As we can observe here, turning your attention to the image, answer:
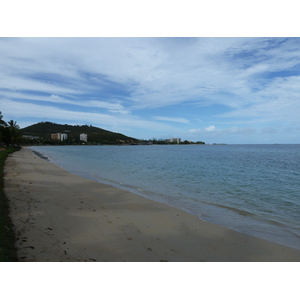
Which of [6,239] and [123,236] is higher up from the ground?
[6,239]

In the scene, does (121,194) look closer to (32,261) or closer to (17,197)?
(17,197)

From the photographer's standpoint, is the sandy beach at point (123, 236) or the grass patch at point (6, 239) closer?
the grass patch at point (6, 239)

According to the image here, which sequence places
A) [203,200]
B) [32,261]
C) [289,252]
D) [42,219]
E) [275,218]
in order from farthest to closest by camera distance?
[203,200]
[275,218]
[42,219]
[289,252]
[32,261]

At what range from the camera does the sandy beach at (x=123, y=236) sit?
15.8 feet

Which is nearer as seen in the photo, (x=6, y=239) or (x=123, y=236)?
(x=6, y=239)

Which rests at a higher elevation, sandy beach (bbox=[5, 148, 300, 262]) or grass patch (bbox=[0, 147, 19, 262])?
grass patch (bbox=[0, 147, 19, 262])

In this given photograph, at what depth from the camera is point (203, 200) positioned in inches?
452

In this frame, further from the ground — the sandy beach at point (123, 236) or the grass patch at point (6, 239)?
the grass patch at point (6, 239)

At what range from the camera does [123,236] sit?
5891 millimetres

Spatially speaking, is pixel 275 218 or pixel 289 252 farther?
pixel 275 218

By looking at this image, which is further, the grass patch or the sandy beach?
the sandy beach

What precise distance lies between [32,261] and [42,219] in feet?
→ 9.11

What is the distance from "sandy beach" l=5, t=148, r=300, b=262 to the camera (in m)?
4.82

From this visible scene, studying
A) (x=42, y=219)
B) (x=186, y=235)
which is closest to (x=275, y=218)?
(x=186, y=235)
